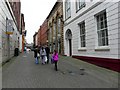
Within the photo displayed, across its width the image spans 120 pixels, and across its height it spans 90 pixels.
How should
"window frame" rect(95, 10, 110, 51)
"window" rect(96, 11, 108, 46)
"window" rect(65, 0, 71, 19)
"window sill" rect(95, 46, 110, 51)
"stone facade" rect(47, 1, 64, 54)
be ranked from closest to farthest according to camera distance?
1. "window sill" rect(95, 46, 110, 51)
2. "window frame" rect(95, 10, 110, 51)
3. "window" rect(96, 11, 108, 46)
4. "window" rect(65, 0, 71, 19)
5. "stone facade" rect(47, 1, 64, 54)

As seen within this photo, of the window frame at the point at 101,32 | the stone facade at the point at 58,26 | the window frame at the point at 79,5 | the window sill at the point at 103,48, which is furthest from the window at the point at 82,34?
the stone facade at the point at 58,26

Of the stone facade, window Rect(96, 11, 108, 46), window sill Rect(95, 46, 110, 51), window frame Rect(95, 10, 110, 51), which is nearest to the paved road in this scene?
window sill Rect(95, 46, 110, 51)

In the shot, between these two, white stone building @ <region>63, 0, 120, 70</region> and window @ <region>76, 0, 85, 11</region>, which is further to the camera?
window @ <region>76, 0, 85, 11</region>

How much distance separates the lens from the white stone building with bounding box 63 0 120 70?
37.9 feet

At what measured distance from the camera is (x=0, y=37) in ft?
45.0

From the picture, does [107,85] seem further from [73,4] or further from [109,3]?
[73,4]

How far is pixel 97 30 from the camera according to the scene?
46.9 ft

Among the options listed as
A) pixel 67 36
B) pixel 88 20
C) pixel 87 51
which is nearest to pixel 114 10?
pixel 88 20

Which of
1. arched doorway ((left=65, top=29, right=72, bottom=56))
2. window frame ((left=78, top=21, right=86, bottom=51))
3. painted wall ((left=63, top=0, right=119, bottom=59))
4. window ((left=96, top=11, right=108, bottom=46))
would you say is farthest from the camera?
arched doorway ((left=65, top=29, right=72, bottom=56))

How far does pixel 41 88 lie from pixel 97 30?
28.0 feet

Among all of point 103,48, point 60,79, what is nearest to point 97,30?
point 103,48

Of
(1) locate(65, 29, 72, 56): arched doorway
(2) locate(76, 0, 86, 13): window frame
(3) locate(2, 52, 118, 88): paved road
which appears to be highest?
(2) locate(76, 0, 86, 13): window frame

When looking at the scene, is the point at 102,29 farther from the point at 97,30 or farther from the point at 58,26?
the point at 58,26

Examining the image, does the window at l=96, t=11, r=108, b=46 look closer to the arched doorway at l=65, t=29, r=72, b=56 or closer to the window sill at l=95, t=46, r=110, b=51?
the window sill at l=95, t=46, r=110, b=51
